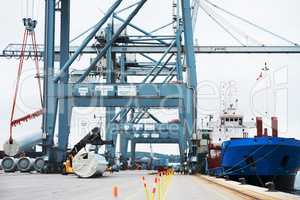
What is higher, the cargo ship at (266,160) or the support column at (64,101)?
the support column at (64,101)

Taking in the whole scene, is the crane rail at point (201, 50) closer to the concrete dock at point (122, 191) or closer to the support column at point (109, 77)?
the support column at point (109, 77)

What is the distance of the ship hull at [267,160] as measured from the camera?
31.7m

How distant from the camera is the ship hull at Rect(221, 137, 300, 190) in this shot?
104 ft

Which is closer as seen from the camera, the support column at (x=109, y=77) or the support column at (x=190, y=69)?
the support column at (x=190, y=69)

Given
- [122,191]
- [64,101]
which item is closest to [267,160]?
[122,191]

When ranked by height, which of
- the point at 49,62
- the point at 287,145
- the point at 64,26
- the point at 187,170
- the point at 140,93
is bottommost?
the point at 187,170

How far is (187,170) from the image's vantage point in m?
46.0

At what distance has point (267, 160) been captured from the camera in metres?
32.0

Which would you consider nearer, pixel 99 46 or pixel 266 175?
pixel 266 175

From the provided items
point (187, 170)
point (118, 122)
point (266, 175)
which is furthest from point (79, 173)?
point (118, 122)

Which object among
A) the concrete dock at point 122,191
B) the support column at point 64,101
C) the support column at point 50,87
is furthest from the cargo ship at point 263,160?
the support column at point 50,87

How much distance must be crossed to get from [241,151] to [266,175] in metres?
2.15

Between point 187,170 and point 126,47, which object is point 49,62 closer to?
point 187,170

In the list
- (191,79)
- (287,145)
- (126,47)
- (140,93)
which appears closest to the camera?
(287,145)
